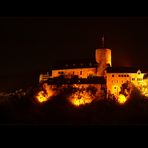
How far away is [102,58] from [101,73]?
347mm

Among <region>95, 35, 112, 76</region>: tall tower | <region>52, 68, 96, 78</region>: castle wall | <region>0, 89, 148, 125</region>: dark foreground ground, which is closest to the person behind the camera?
<region>0, 89, 148, 125</region>: dark foreground ground

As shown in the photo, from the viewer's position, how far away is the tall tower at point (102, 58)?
29.8 ft

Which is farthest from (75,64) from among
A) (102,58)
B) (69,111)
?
(69,111)

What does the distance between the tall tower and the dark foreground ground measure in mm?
923

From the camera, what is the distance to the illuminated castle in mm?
8922

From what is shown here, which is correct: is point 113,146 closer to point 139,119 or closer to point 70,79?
point 139,119

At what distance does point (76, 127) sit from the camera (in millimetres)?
6340

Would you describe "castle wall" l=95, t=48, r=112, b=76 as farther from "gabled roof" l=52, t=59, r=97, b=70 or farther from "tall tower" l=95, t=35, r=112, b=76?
"gabled roof" l=52, t=59, r=97, b=70

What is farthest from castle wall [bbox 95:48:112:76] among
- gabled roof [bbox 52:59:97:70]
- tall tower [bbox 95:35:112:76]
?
gabled roof [bbox 52:59:97:70]

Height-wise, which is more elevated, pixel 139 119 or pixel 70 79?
pixel 70 79

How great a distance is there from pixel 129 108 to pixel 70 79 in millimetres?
1539

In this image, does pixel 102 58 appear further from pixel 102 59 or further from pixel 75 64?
pixel 75 64

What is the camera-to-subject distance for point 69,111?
8.70m

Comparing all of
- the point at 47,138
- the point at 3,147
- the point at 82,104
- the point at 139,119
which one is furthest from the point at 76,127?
the point at 82,104
